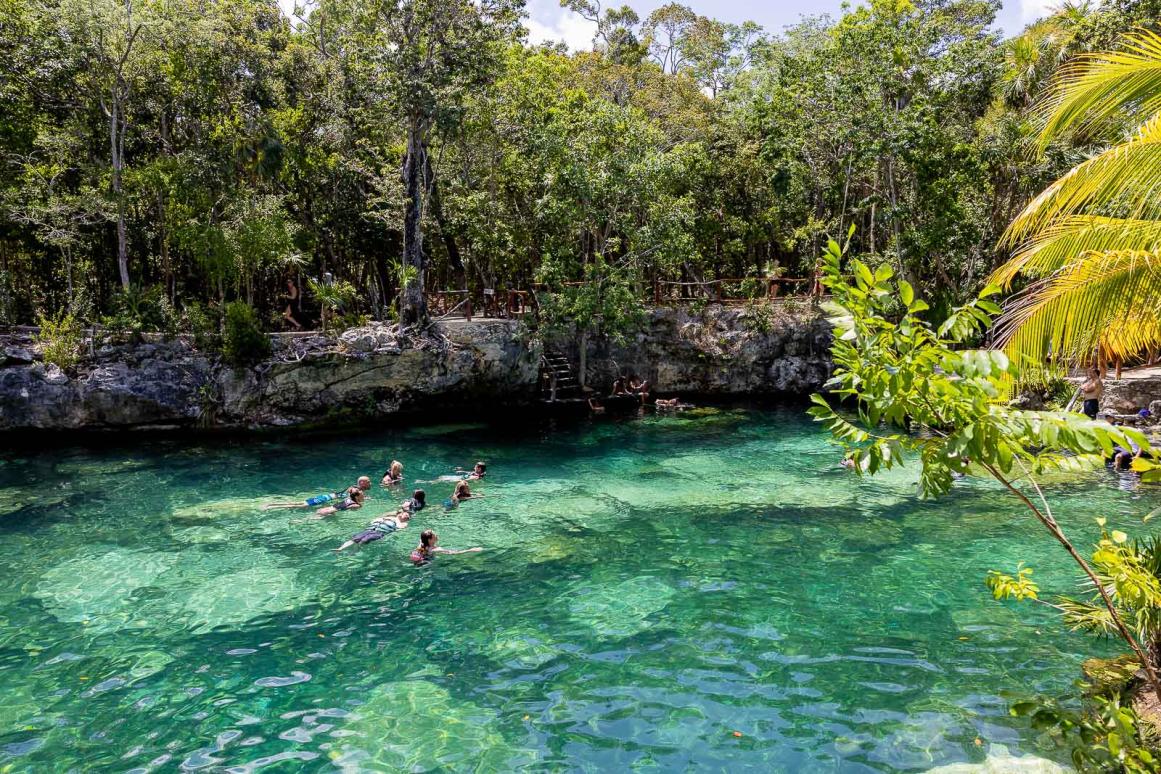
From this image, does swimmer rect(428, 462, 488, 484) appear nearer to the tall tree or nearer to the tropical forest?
the tropical forest

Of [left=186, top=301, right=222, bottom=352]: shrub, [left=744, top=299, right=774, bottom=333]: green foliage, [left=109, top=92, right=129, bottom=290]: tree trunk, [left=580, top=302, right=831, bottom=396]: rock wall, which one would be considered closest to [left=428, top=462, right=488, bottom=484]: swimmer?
[left=186, top=301, right=222, bottom=352]: shrub

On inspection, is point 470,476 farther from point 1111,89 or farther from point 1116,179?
point 1111,89

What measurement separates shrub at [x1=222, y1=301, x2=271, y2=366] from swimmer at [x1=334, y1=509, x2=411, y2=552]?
36.9 ft

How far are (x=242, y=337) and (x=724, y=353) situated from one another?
16781 millimetres

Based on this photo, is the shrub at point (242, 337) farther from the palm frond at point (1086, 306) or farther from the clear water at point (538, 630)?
the palm frond at point (1086, 306)

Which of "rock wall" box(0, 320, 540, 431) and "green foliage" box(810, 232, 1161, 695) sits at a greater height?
"green foliage" box(810, 232, 1161, 695)

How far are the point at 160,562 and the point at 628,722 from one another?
8656mm

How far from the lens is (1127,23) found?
21.8 meters

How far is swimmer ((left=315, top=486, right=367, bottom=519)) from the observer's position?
14.7 m

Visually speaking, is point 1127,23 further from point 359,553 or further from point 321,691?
point 321,691

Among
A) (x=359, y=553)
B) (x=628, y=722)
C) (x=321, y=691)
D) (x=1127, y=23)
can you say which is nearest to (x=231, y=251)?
(x=359, y=553)

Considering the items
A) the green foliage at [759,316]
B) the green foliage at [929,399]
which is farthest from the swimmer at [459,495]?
the green foliage at [759,316]

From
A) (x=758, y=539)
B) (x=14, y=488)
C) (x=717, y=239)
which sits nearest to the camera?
(x=758, y=539)

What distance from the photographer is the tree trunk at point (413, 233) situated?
78.6 ft
